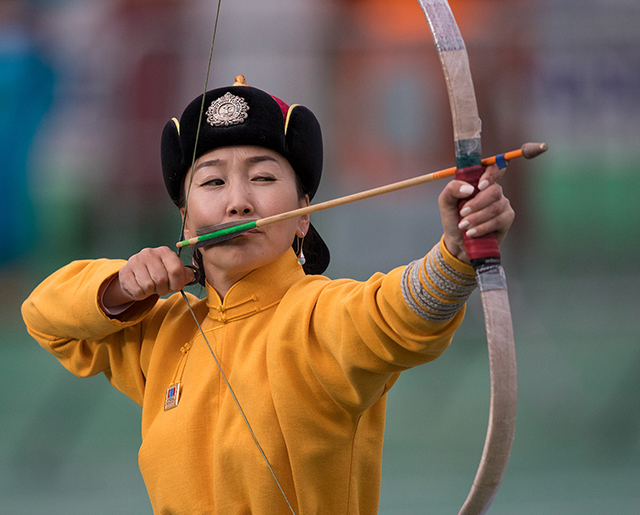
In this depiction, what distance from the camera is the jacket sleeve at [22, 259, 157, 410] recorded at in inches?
44.0

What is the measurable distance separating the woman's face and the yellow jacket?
0.04 metres

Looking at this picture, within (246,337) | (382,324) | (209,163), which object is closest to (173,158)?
(209,163)

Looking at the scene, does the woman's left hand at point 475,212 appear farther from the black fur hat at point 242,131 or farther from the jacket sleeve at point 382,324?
the black fur hat at point 242,131

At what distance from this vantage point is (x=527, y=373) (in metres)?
2.39

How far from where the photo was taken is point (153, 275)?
1.06 m

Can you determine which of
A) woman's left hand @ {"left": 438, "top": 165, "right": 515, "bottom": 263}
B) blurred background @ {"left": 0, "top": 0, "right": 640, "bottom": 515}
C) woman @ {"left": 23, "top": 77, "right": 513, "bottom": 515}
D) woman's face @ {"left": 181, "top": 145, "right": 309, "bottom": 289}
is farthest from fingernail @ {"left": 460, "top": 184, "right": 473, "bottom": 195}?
blurred background @ {"left": 0, "top": 0, "right": 640, "bottom": 515}

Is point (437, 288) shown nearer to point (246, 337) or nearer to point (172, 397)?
point (246, 337)

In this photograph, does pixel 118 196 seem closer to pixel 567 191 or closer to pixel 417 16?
pixel 417 16

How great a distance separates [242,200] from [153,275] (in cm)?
17

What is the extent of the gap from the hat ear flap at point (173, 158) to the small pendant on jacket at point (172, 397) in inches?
12.2

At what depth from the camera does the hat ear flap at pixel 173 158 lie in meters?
1.15

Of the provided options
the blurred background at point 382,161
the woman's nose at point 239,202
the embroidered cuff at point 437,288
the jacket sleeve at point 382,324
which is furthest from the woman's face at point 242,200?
the blurred background at point 382,161

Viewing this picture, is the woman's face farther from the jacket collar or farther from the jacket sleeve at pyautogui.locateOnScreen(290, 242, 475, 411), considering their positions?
the jacket sleeve at pyautogui.locateOnScreen(290, 242, 475, 411)

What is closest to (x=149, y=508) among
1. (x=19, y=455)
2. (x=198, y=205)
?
(x=19, y=455)
